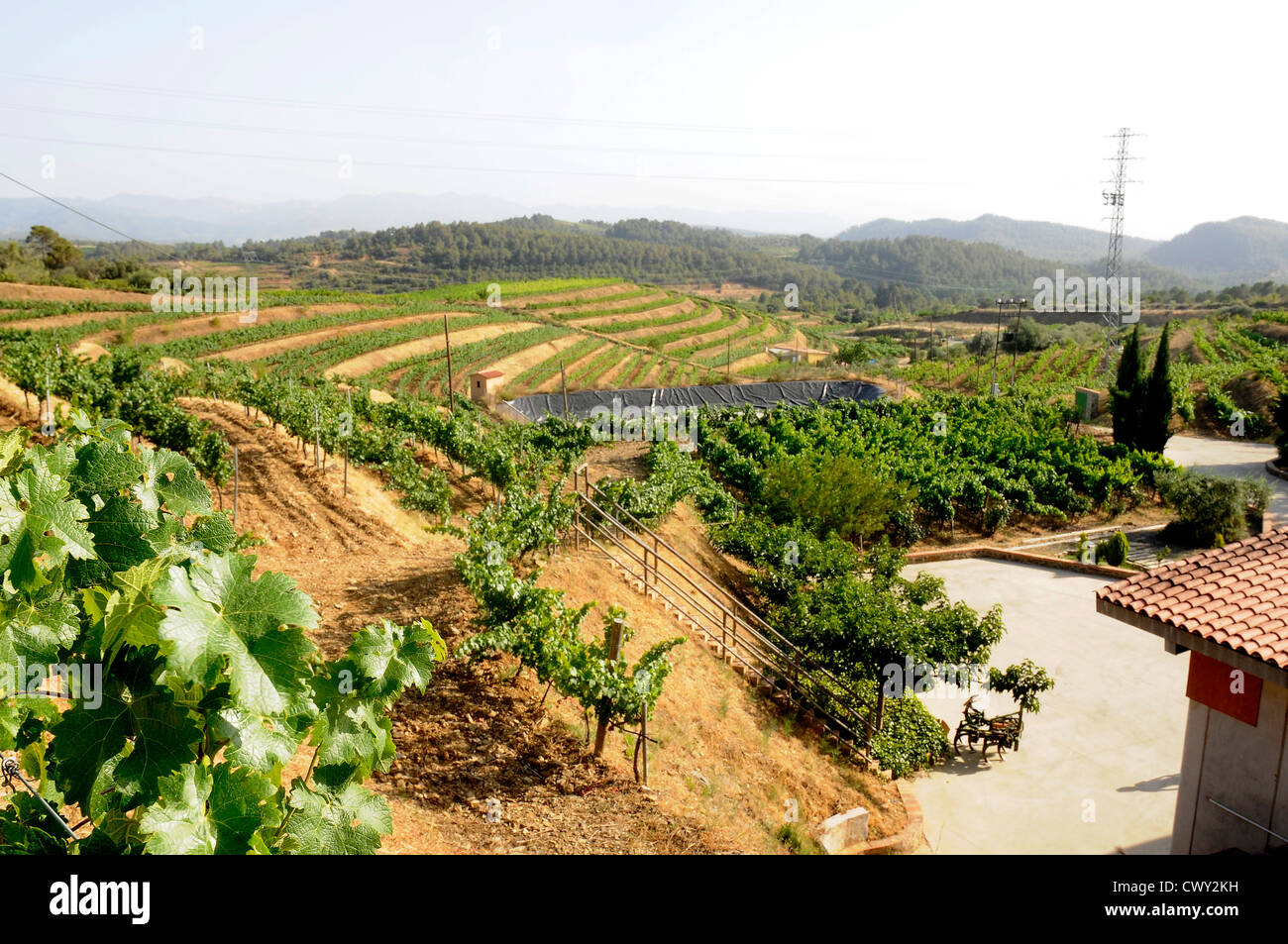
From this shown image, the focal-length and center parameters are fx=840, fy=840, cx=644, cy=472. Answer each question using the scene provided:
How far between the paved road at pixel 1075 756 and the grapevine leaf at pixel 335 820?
874 centimetres

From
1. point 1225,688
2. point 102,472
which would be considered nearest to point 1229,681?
point 1225,688

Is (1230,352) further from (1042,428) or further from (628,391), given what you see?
(628,391)

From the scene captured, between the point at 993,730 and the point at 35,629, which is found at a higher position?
the point at 35,629

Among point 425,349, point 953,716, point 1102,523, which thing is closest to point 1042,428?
point 1102,523

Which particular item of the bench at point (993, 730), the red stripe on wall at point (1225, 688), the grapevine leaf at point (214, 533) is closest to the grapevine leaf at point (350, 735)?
the grapevine leaf at point (214, 533)

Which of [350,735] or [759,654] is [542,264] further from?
[350,735]

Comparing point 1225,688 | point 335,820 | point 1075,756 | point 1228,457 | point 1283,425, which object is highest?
point 335,820

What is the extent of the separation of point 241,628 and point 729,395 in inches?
1652

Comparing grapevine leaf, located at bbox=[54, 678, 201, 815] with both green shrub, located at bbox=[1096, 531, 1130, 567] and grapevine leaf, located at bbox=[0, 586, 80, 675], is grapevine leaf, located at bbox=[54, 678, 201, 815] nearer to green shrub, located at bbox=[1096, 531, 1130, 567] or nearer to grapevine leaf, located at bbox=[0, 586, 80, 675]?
grapevine leaf, located at bbox=[0, 586, 80, 675]

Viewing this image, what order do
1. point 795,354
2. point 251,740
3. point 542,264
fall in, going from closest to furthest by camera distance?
point 251,740
point 795,354
point 542,264

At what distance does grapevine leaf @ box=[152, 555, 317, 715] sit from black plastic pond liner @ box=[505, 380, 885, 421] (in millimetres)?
A: 37475

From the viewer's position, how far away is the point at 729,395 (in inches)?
1710

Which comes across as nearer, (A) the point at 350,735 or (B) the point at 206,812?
(B) the point at 206,812
